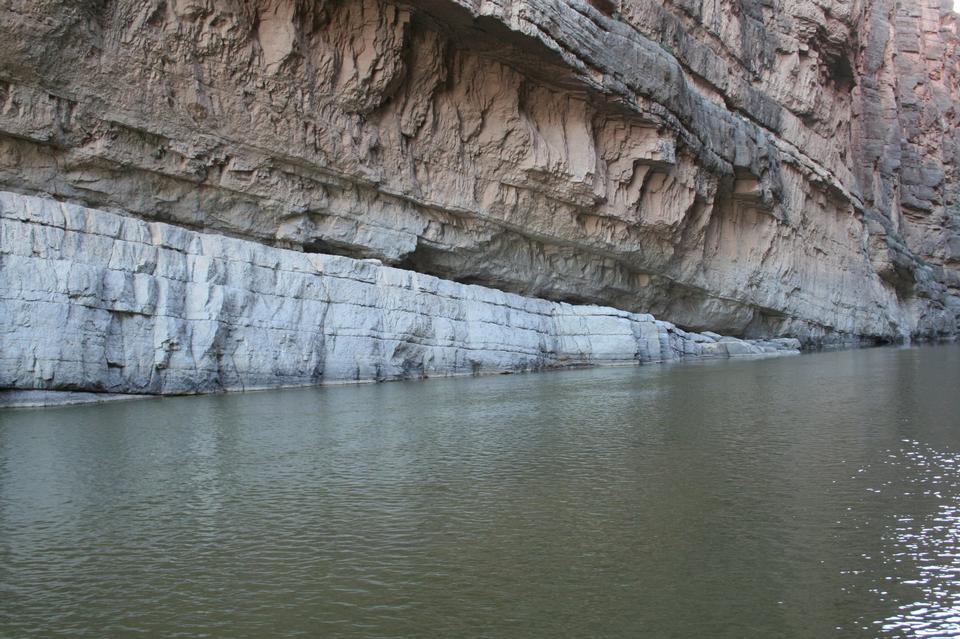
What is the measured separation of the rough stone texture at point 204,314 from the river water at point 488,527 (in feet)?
10.2

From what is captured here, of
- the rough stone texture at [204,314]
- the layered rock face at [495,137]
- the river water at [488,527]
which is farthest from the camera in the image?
the layered rock face at [495,137]

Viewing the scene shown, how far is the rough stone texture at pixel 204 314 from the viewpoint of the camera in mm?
12094

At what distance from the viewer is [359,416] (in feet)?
33.9

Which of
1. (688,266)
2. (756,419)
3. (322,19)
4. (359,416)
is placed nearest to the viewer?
(756,419)

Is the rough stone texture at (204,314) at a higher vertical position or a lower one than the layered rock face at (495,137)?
lower

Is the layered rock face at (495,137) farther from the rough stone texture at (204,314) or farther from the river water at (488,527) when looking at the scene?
the river water at (488,527)

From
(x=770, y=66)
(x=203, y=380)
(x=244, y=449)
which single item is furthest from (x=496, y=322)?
(x=770, y=66)

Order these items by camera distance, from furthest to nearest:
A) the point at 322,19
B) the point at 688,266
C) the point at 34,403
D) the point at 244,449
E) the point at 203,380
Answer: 1. the point at 688,266
2. the point at 322,19
3. the point at 203,380
4. the point at 34,403
5. the point at 244,449

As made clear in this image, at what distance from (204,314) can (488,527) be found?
34.4ft

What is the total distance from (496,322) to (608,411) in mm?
9608

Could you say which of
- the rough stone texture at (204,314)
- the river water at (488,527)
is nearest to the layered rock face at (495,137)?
the rough stone texture at (204,314)

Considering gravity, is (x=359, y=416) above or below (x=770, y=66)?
below

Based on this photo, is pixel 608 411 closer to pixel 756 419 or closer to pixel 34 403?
pixel 756 419

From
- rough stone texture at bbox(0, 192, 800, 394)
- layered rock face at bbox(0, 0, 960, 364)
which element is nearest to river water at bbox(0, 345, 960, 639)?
rough stone texture at bbox(0, 192, 800, 394)
